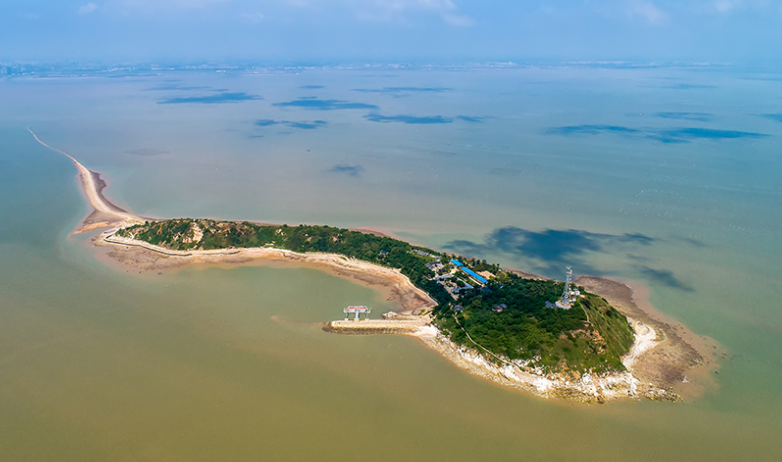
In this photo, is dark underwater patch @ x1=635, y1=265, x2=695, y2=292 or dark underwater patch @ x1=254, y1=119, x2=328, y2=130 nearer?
dark underwater patch @ x1=635, y1=265, x2=695, y2=292

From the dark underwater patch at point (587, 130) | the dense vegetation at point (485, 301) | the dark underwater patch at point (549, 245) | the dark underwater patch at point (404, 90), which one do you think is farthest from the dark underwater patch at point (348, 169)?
the dark underwater patch at point (404, 90)

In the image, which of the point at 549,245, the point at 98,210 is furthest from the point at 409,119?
the point at 549,245

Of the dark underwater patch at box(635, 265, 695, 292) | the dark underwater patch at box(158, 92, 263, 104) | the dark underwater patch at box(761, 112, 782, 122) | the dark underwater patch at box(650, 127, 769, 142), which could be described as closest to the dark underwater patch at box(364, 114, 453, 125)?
the dark underwater patch at box(650, 127, 769, 142)

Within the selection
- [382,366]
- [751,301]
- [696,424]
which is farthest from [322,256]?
[751,301]

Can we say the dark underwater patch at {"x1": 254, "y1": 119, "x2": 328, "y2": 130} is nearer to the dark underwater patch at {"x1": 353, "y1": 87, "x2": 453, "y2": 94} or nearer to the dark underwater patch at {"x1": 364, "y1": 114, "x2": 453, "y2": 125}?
the dark underwater patch at {"x1": 364, "y1": 114, "x2": 453, "y2": 125}

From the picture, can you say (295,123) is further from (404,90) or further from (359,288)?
(359,288)

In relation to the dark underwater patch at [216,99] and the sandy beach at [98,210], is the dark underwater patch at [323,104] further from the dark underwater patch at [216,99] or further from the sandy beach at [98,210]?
Answer: the sandy beach at [98,210]

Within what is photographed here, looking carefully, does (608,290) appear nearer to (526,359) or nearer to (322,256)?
(526,359)
